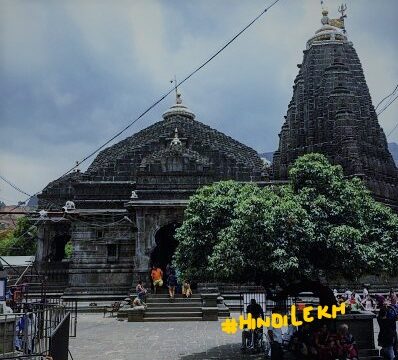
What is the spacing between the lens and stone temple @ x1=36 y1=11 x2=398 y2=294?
2692 cm

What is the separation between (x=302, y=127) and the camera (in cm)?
3359

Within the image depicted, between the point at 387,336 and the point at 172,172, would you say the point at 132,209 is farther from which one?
the point at 387,336

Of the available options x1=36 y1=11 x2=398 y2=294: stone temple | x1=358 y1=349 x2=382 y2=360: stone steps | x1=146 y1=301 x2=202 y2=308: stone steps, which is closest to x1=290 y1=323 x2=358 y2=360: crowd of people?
x1=358 y1=349 x2=382 y2=360: stone steps

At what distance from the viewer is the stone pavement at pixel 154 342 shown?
12.8 metres

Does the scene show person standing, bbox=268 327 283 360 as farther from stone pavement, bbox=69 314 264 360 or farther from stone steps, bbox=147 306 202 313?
stone steps, bbox=147 306 202 313

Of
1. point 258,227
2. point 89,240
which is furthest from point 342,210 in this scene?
point 89,240

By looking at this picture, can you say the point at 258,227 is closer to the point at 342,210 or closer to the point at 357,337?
the point at 342,210

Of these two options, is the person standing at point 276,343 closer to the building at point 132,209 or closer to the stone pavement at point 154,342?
the stone pavement at point 154,342

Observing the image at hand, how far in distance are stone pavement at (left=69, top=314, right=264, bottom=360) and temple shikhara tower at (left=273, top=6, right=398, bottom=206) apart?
49.1ft

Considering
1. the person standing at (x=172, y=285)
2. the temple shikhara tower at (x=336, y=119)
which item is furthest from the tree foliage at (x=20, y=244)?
the person standing at (x=172, y=285)

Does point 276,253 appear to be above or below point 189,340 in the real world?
above

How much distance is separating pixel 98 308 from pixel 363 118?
2120cm

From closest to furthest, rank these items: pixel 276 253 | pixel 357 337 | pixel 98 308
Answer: pixel 276 253
pixel 357 337
pixel 98 308

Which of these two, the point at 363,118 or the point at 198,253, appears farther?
the point at 363,118
